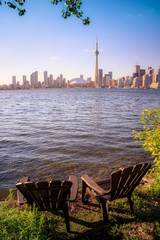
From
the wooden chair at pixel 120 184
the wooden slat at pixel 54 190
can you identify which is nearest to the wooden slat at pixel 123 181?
the wooden chair at pixel 120 184

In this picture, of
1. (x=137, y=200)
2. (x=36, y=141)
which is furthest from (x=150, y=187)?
(x=36, y=141)

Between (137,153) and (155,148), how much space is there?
505 cm

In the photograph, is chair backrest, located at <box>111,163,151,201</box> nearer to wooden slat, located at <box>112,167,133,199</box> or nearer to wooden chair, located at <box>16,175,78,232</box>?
wooden slat, located at <box>112,167,133,199</box>

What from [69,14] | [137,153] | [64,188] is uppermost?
[69,14]

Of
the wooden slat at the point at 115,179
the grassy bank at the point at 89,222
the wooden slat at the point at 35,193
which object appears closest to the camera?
the wooden slat at the point at 35,193

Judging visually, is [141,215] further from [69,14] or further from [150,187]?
[69,14]

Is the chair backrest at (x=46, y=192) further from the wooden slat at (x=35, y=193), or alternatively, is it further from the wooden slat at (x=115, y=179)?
the wooden slat at (x=115, y=179)

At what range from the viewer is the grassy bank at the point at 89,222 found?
125 inches

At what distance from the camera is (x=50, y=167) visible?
7.36 meters

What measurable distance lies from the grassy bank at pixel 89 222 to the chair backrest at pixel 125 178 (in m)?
0.51

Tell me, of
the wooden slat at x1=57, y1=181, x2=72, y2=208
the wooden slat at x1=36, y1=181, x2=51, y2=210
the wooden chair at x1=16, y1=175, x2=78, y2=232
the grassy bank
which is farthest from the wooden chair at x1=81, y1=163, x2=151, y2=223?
the wooden slat at x1=36, y1=181, x2=51, y2=210

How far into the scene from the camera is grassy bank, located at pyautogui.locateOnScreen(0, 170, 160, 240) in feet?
10.4

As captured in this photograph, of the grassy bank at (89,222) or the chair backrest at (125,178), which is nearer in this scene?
the grassy bank at (89,222)

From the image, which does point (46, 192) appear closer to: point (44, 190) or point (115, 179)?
point (44, 190)
